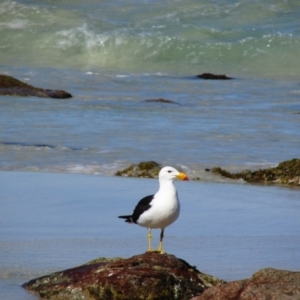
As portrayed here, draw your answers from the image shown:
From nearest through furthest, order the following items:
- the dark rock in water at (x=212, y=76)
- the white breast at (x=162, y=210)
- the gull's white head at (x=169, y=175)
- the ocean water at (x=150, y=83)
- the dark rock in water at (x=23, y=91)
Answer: the white breast at (x=162, y=210), the gull's white head at (x=169, y=175), the ocean water at (x=150, y=83), the dark rock in water at (x=23, y=91), the dark rock in water at (x=212, y=76)

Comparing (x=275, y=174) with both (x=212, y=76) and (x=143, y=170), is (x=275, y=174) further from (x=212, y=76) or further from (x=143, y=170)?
(x=212, y=76)

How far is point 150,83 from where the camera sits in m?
21.1

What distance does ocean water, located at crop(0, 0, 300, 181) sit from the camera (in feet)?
37.1

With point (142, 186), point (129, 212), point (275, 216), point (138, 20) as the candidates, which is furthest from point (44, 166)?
point (138, 20)

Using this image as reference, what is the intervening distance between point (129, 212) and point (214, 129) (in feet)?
20.0

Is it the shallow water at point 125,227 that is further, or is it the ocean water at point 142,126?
the ocean water at point 142,126

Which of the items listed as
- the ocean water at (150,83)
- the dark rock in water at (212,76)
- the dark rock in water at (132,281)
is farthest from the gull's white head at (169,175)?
the dark rock in water at (212,76)

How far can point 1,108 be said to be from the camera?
14.9m

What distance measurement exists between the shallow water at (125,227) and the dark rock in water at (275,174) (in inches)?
18.3

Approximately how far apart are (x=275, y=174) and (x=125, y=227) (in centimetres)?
330

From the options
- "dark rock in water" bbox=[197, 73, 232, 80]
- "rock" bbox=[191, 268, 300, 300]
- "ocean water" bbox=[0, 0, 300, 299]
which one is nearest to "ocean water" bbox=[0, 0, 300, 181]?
"ocean water" bbox=[0, 0, 300, 299]

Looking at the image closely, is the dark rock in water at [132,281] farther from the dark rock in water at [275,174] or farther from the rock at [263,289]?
the dark rock in water at [275,174]

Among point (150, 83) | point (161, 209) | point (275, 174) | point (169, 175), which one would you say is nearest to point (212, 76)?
point (150, 83)

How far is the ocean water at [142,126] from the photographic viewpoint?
6.35 meters
